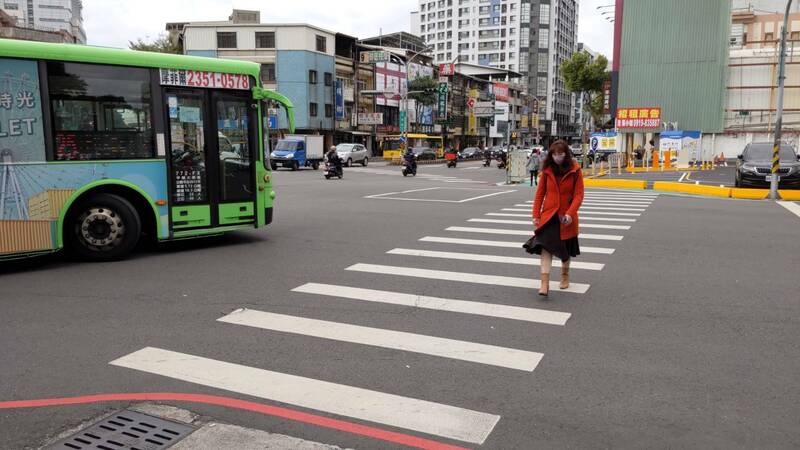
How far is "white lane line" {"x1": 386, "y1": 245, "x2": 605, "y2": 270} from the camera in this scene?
8.78m

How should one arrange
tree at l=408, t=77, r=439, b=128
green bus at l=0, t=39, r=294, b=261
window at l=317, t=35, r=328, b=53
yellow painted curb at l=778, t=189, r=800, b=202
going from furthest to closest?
1. tree at l=408, t=77, r=439, b=128
2. window at l=317, t=35, r=328, b=53
3. yellow painted curb at l=778, t=189, r=800, b=202
4. green bus at l=0, t=39, r=294, b=261

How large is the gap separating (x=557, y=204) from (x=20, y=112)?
674 centimetres

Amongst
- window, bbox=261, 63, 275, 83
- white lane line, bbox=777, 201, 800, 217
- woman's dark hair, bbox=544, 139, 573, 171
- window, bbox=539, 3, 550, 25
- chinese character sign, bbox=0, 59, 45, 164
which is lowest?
white lane line, bbox=777, 201, 800, 217

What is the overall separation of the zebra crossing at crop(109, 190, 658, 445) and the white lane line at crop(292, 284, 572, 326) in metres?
0.01

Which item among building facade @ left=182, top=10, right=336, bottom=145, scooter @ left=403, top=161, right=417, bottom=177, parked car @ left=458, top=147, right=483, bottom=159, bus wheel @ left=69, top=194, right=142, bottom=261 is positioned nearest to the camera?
bus wheel @ left=69, top=194, right=142, bottom=261

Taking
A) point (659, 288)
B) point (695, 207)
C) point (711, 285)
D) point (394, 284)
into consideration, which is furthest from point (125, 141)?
point (695, 207)

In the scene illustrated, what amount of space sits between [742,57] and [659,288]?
1868 inches

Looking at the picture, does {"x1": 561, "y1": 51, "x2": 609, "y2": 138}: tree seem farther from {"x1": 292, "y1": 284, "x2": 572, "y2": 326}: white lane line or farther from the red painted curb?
the red painted curb

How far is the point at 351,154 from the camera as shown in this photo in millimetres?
46562

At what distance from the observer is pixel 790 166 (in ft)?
67.3

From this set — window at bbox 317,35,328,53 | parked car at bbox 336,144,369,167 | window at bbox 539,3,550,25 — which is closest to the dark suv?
parked car at bbox 336,144,369,167

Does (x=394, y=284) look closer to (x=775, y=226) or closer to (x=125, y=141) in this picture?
(x=125, y=141)

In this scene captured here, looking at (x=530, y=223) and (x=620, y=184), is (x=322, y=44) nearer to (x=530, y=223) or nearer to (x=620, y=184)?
(x=620, y=184)

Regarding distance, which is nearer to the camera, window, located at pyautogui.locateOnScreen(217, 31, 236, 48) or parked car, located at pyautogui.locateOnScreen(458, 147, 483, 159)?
window, located at pyautogui.locateOnScreen(217, 31, 236, 48)
